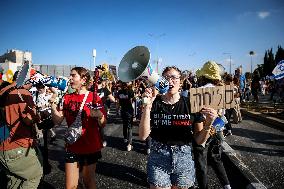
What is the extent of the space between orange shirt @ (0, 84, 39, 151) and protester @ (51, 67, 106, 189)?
13.8 inches

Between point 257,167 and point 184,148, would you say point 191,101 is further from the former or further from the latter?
point 257,167

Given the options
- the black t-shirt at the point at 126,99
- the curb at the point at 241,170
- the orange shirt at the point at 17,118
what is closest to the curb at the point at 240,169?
the curb at the point at 241,170

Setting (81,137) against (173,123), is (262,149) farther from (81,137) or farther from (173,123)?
(81,137)

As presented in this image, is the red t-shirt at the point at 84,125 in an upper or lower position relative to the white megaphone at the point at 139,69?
lower

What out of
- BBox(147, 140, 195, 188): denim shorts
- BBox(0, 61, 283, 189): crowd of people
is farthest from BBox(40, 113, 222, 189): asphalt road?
BBox(147, 140, 195, 188): denim shorts

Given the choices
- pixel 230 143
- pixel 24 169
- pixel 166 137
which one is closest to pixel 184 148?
pixel 166 137

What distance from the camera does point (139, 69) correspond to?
2889 millimetres

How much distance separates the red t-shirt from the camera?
347 centimetres

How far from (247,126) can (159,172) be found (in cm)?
798

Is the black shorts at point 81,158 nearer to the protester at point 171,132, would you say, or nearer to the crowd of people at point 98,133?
the crowd of people at point 98,133

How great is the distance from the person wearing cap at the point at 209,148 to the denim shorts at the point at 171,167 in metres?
0.96

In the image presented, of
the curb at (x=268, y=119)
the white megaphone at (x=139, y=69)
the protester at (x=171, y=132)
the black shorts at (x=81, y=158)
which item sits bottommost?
the curb at (x=268, y=119)

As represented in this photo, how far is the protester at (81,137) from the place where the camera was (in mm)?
3436

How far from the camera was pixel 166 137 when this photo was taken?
2.85 m
